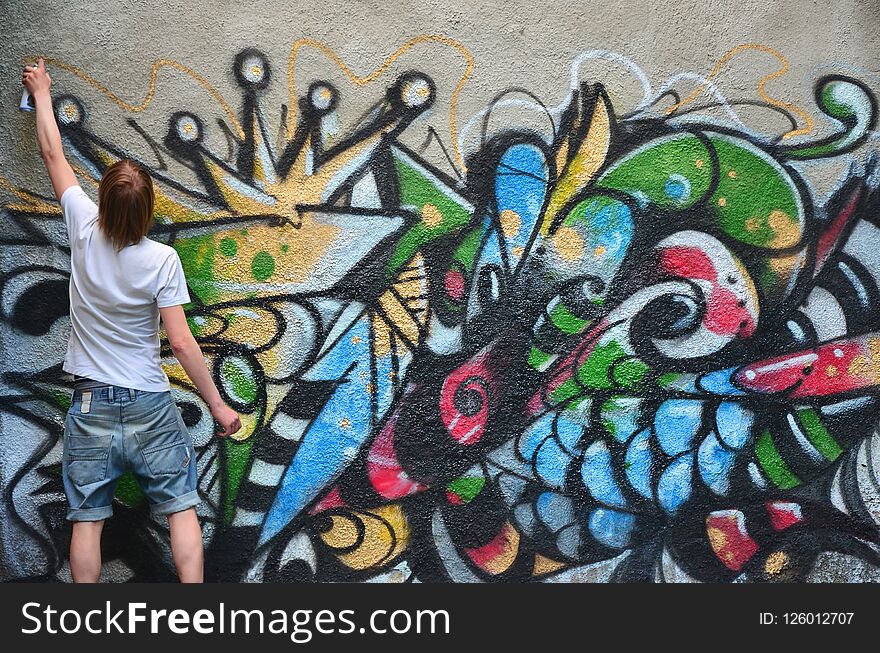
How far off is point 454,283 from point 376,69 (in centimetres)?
85

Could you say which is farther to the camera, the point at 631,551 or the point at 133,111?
the point at 631,551

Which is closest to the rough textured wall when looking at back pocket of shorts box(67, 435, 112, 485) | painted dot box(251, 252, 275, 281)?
painted dot box(251, 252, 275, 281)

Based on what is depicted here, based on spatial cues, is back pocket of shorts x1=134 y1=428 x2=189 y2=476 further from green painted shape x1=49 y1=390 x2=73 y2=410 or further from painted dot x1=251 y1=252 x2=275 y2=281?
painted dot x1=251 y1=252 x2=275 y2=281

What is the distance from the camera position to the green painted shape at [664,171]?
3439mm

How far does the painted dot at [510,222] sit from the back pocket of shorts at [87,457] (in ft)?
5.28

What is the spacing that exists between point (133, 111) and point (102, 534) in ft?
5.26

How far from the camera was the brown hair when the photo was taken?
295 cm

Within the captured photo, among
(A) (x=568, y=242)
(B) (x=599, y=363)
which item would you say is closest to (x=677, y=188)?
(A) (x=568, y=242)

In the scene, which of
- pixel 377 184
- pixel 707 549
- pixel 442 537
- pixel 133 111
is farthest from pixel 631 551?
pixel 133 111

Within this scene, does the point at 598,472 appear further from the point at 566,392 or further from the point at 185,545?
the point at 185,545

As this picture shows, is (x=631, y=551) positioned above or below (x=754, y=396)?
below

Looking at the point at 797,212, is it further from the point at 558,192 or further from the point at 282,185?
the point at 282,185

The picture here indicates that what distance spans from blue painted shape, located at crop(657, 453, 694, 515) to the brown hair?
2151 millimetres

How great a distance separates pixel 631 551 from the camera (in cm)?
354
